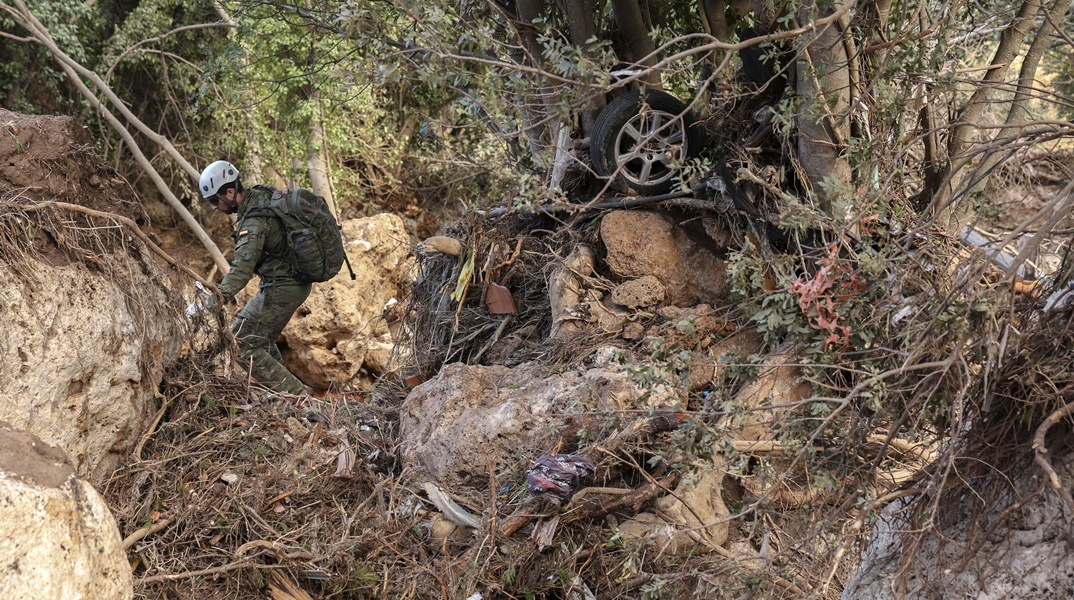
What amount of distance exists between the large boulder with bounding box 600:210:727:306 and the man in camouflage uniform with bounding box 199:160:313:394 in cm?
248

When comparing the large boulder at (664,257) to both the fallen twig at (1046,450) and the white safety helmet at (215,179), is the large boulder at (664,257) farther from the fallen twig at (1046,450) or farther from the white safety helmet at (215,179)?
the fallen twig at (1046,450)

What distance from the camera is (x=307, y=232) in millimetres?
7195

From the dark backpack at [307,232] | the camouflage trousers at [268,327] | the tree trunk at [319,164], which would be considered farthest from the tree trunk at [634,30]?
the tree trunk at [319,164]

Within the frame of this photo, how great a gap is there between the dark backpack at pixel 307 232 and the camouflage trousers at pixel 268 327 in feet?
0.61

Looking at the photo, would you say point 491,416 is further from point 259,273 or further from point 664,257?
point 259,273

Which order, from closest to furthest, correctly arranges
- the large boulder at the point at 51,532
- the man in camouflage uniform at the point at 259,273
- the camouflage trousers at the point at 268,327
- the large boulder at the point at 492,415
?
the large boulder at the point at 51,532
the large boulder at the point at 492,415
the man in camouflage uniform at the point at 259,273
the camouflage trousers at the point at 268,327

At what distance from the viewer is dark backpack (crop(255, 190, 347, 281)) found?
7.12m

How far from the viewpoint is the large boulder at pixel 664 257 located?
6312mm

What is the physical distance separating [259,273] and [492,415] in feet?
9.06

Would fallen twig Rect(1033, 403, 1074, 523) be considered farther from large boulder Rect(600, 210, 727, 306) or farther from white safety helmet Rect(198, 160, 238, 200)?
white safety helmet Rect(198, 160, 238, 200)

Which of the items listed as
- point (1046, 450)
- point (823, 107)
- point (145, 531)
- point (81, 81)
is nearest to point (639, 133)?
point (823, 107)

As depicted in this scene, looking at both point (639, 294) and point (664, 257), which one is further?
point (664, 257)

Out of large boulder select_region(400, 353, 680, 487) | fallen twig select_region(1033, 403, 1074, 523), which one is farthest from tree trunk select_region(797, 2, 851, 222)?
fallen twig select_region(1033, 403, 1074, 523)

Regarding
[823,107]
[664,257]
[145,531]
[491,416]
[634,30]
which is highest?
[634,30]
